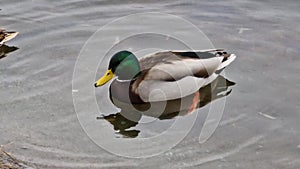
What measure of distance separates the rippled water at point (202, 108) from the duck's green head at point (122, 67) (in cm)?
51

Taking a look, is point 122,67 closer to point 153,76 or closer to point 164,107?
point 153,76

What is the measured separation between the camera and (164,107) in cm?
731

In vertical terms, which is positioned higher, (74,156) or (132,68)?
(132,68)

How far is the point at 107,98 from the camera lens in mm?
7410

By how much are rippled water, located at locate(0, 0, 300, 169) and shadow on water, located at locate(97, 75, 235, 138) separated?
21 centimetres

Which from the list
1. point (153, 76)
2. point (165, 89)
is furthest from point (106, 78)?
point (165, 89)

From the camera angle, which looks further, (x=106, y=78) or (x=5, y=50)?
(x=5, y=50)

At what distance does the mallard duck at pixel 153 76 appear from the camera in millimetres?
7246

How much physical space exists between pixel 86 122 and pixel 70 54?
188cm

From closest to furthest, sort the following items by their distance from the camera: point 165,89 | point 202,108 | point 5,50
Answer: point 202,108 < point 165,89 < point 5,50

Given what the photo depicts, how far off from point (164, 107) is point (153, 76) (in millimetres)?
407

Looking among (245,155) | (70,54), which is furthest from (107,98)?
(245,155)

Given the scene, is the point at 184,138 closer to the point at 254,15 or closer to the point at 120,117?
the point at 120,117

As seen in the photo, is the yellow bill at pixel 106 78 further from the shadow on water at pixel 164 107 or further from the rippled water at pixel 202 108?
the rippled water at pixel 202 108
